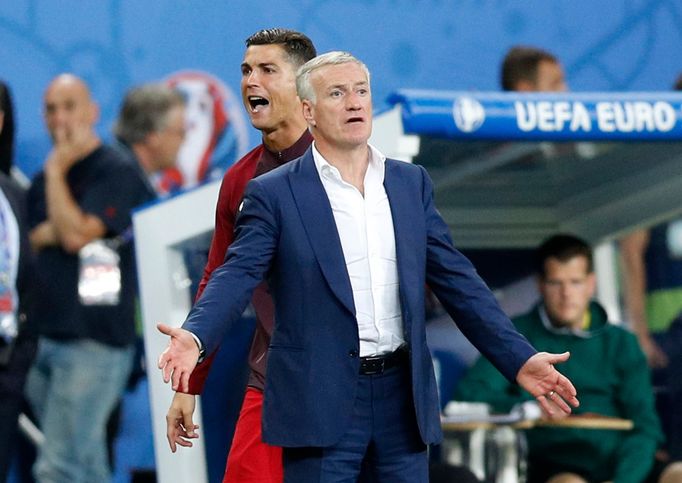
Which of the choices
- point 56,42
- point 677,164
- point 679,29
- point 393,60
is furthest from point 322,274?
point 679,29

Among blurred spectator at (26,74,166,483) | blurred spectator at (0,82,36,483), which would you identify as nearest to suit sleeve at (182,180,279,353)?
blurred spectator at (0,82,36,483)

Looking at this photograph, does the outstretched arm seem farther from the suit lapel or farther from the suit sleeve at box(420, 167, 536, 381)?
the suit lapel

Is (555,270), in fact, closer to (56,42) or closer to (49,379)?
(49,379)

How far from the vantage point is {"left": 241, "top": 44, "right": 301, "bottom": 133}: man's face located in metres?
4.44

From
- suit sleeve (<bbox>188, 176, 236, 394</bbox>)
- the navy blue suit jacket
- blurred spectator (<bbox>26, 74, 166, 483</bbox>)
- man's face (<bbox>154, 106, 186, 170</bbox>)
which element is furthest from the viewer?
man's face (<bbox>154, 106, 186, 170</bbox>)

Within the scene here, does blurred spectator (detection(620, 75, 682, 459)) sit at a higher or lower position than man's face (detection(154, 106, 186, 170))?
lower

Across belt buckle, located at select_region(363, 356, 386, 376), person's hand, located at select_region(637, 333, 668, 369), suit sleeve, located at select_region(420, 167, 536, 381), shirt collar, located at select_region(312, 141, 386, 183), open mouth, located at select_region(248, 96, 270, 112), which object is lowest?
belt buckle, located at select_region(363, 356, 386, 376)

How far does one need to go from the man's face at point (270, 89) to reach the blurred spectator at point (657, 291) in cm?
324

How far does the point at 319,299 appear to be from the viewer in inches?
153

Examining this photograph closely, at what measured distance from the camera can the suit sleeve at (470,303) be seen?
396cm

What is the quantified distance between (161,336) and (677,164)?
2.27m

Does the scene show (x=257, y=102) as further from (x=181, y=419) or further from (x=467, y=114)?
(x=467, y=114)

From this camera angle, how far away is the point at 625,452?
20.7ft

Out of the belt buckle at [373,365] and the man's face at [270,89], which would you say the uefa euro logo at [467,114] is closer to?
the man's face at [270,89]
